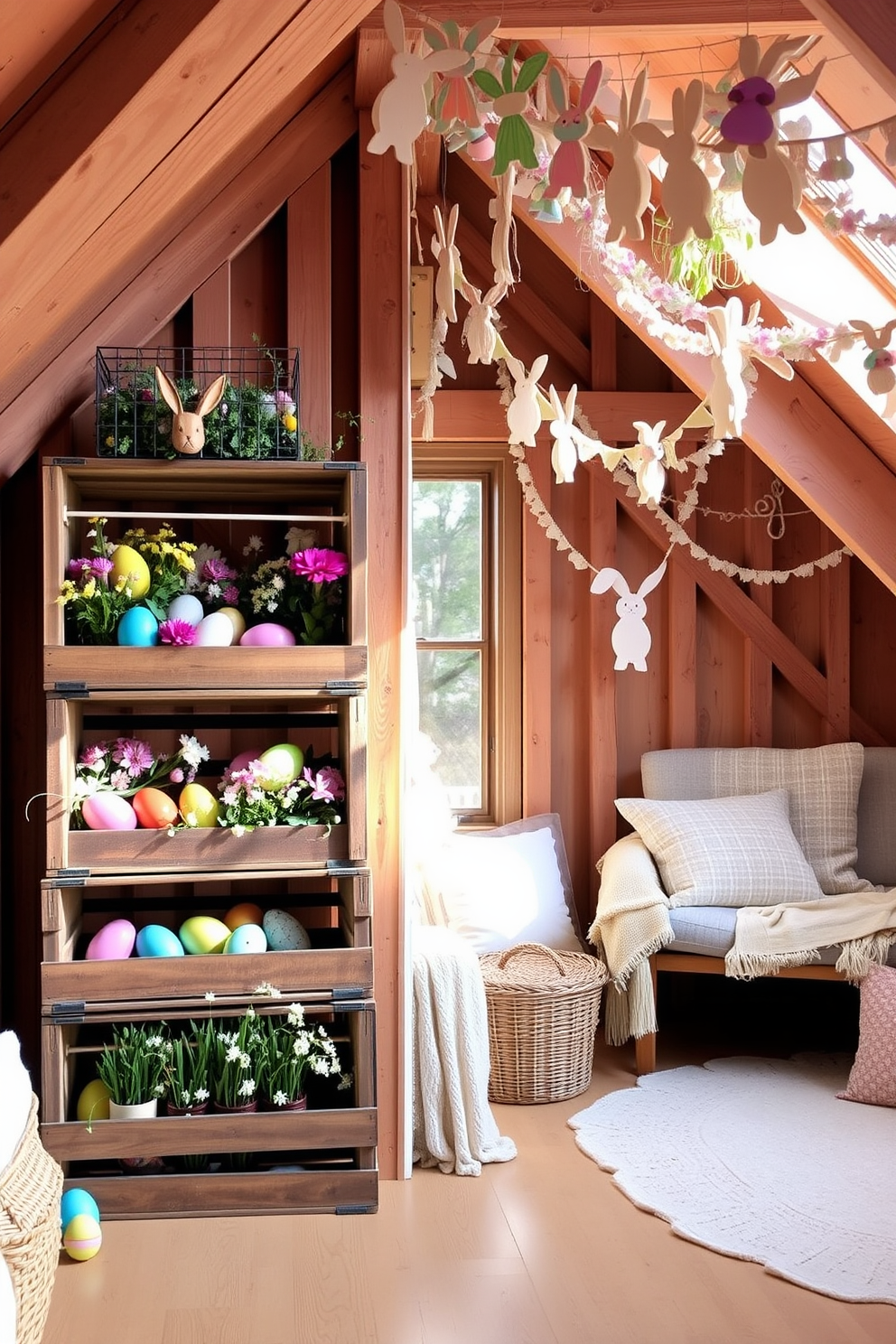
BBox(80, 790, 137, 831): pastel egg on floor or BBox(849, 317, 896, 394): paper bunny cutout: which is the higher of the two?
BBox(849, 317, 896, 394): paper bunny cutout

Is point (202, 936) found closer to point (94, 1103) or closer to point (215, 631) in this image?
point (94, 1103)

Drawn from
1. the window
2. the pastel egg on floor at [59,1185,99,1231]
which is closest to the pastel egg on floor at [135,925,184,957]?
the pastel egg on floor at [59,1185,99,1231]

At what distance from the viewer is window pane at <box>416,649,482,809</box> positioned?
447 cm

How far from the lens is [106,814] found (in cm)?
288

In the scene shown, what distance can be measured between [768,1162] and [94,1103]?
162cm

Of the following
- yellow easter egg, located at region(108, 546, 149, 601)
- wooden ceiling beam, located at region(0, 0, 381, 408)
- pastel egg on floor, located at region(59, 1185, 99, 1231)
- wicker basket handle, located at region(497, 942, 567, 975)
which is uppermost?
wooden ceiling beam, located at region(0, 0, 381, 408)

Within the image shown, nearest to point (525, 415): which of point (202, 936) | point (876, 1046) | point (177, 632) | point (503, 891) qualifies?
point (177, 632)

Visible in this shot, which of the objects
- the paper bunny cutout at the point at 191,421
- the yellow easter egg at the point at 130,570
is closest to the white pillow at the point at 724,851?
the yellow easter egg at the point at 130,570

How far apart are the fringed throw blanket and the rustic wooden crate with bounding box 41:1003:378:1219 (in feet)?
3.67

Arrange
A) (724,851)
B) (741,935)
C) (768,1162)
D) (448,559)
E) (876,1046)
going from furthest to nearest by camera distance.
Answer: (448,559)
(724,851)
(741,935)
(876,1046)
(768,1162)

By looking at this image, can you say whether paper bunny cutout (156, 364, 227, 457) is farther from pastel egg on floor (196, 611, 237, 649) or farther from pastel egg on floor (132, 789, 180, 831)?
pastel egg on floor (132, 789, 180, 831)

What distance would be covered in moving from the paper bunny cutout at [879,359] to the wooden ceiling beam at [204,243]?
1.73 metres

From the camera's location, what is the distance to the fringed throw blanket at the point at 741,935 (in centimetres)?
363

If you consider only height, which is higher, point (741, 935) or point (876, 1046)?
point (741, 935)
